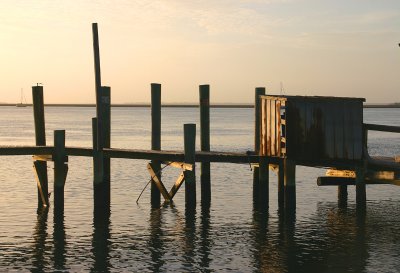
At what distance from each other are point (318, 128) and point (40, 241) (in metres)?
8.37

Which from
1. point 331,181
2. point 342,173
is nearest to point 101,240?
point 331,181

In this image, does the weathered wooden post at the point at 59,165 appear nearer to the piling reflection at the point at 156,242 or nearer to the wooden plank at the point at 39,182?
the wooden plank at the point at 39,182

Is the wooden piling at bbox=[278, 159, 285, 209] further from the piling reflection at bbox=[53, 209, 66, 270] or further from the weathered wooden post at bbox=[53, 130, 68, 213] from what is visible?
the piling reflection at bbox=[53, 209, 66, 270]

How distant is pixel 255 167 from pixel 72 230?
7.44 meters

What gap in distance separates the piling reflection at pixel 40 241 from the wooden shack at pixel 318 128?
7.23m

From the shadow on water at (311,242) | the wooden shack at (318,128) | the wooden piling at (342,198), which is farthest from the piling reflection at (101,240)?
the wooden piling at (342,198)

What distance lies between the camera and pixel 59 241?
18984 mm

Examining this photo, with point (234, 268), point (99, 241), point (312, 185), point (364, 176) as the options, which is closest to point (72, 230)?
point (99, 241)

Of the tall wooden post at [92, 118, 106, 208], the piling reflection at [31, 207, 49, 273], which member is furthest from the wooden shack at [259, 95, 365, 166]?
the piling reflection at [31, 207, 49, 273]

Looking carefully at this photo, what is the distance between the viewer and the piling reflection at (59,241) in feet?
54.4

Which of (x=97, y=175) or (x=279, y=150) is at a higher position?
(x=279, y=150)

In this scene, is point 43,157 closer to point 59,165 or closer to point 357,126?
point 59,165

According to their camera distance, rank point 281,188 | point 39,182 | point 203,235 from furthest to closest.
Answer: point 39,182, point 281,188, point 203,235

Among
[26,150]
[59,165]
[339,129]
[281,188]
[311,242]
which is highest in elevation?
[339,129]
